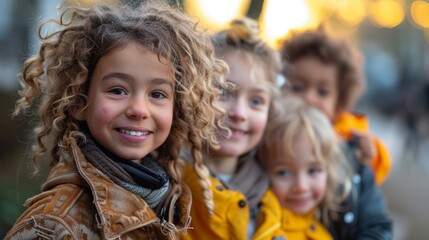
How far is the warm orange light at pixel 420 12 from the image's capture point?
17672 millimetres

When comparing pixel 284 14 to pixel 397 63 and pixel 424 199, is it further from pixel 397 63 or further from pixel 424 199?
pixel 397 63

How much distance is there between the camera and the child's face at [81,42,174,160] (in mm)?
2273

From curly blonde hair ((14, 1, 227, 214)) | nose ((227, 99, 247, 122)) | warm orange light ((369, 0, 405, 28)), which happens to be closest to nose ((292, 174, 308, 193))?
nose ((227, 99, 247, 122))

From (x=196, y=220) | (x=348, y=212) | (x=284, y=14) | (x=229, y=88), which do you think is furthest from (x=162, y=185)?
(x=284, y=14)

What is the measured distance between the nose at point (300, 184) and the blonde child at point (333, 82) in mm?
742

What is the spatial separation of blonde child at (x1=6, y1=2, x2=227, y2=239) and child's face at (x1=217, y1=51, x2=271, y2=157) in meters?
0.40

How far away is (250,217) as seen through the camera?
2988 millimetres

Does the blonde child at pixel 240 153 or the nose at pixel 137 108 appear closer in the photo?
the nose at pixel 137 108

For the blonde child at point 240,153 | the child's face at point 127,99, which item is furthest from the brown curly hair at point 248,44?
the child's face at point 127,99

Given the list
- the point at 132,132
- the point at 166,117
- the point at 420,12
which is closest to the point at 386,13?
the point at 420,12

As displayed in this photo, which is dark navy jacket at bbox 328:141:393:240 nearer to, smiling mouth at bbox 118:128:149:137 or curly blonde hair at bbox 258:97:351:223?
curly blonde hair at bbox 258:97:351:223

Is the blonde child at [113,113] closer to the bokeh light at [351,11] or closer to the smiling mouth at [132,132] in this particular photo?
the smiling mouth at [132,132]

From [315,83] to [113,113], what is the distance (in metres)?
2.02

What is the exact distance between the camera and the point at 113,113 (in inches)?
89.3
